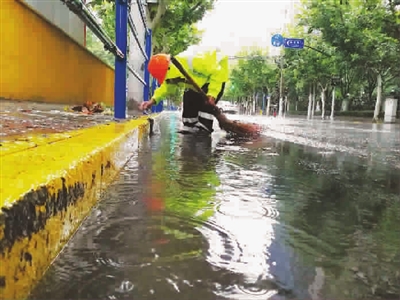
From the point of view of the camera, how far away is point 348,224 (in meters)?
1.41

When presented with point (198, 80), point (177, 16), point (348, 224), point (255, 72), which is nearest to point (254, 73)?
point (255, 72)

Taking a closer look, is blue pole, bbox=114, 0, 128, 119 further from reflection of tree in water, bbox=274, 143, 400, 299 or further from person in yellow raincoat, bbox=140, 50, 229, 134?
reflection of tree in water, bbox=274, 143, 400, 299

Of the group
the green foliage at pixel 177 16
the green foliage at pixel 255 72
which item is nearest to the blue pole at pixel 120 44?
the green foliage at pixel 177 16

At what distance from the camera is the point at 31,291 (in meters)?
0.81

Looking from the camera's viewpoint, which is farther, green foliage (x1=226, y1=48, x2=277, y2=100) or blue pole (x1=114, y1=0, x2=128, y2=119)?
green foliage (x1=226, y1=48, x2=277, y2=100)

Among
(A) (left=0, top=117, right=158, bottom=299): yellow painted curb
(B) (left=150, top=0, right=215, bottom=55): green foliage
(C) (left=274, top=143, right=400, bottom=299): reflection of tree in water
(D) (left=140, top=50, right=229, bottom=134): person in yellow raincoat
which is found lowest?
(C) (left=274, top=143, right=400, bottom=299): reflection of tree in water

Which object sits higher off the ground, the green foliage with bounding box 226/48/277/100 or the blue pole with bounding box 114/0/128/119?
the green foliage with bounding box 226/48/277/100

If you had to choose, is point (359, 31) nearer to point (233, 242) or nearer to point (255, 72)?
point (233, 242)

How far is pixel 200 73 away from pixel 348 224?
4121mm

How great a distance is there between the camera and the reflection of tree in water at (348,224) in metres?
0.95

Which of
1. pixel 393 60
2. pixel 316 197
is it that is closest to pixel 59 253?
pixel 316 197

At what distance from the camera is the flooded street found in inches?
34.6

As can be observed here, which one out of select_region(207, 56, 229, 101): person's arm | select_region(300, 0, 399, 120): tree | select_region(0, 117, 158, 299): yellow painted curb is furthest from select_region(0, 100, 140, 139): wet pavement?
select_region(300, 0, 399, 120): tree

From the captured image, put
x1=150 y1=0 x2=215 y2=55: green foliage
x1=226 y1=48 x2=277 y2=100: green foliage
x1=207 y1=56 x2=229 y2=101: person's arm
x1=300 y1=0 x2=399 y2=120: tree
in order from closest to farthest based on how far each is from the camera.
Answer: x1=207 y1=56 x2=229 y2=101: person's arm
x1=150 y1=0 x2=215 y2=55: green foliage
x1=300 y1=0 x2=399 y2=120: tree
x1=226 y1=48 x2=277 y2=100: green foliage
